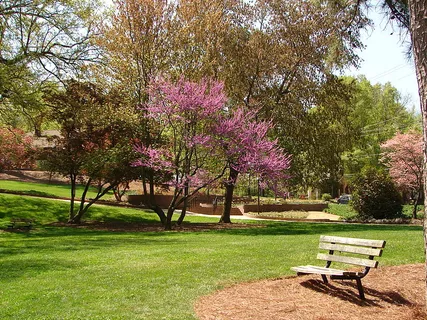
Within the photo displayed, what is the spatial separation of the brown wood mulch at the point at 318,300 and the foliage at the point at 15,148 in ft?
55.1

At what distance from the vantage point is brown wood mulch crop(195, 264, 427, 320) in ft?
19.5

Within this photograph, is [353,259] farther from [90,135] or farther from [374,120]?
[374,120]

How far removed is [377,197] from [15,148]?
1088 inches

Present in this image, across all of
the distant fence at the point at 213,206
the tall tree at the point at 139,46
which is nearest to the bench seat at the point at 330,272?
the tall tree at the point at 139,46

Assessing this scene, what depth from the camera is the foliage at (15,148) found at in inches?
849

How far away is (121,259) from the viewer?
10109mm

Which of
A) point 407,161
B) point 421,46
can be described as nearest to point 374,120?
point 407,161

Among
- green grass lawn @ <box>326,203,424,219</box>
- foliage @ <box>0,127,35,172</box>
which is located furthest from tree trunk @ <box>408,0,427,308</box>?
green grass lawn @ <box>326,203,424,219</box>

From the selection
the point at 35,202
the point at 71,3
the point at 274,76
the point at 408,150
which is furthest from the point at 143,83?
the point at 408,150

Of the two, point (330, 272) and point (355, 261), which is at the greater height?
point (355, 261)

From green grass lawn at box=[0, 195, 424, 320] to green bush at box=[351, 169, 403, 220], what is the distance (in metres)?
15.4

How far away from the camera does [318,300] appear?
662 centimetres

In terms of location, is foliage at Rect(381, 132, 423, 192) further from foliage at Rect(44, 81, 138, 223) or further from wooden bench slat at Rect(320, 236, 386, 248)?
wooden bench slat at Rect(320, 236, 386, 248)

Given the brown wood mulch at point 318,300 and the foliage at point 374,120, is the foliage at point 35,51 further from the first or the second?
the foliage at point 374,120
